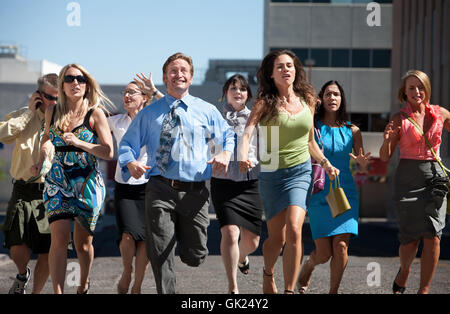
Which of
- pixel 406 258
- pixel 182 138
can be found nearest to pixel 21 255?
pixel 182 138

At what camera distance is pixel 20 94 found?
39969 millimetres

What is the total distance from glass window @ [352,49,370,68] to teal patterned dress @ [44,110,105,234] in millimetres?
40404

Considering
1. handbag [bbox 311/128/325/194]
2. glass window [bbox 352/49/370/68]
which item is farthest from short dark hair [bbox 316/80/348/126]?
glass window [bbox 352/49/370/68]

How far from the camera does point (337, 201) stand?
6312mm

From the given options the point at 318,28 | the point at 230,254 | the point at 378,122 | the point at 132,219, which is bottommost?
the point at 378,122

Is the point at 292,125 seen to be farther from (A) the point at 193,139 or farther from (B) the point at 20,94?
(B) the point at 20,94

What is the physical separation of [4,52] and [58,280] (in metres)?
57.4

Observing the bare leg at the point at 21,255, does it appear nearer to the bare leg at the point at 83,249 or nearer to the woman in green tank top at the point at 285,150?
the bare leg at the point at 83,249

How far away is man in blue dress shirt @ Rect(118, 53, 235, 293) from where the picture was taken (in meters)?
5.07

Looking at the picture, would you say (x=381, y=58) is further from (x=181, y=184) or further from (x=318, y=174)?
(x=181, y=184)

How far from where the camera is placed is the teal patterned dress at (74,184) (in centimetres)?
566

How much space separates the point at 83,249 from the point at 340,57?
40606 millimetres

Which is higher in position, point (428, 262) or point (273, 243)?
point (273, 243)
